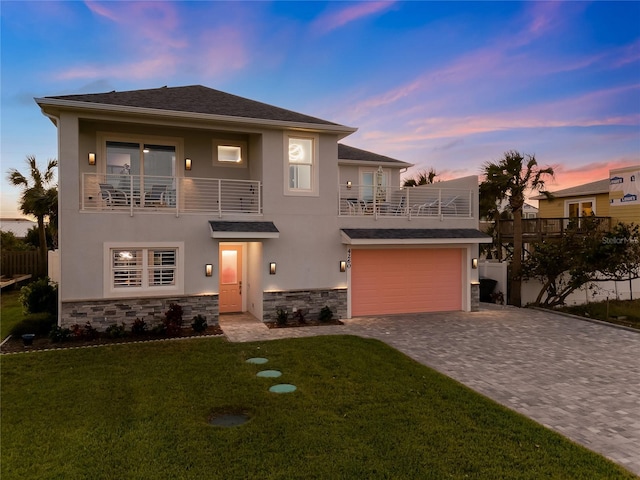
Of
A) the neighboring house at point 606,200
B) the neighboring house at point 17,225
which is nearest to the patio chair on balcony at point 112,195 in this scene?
the neighboring house at point 606,200

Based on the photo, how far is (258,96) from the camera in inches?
973

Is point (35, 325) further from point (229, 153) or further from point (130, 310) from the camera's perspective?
point (229, 153)

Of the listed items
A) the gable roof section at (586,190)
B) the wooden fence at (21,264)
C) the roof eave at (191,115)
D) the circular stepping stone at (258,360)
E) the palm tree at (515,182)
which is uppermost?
the roof eave at (191,115)

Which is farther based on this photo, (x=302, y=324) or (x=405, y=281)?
(x=405, y=281)

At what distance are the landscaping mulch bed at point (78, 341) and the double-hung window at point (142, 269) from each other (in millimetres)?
1309

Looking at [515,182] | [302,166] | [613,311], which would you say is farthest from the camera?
[515,182]

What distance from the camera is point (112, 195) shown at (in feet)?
39.0

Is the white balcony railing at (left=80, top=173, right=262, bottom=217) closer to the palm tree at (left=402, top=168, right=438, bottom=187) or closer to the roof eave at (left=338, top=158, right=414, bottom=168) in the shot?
the roof eave at (left=338, top=158, right=414, bottom=168)

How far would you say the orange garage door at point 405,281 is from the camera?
14.4 meters

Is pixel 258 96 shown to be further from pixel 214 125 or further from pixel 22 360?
pixel 22 360

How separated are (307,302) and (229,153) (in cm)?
619

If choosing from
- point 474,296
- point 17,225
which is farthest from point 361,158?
point 17,225

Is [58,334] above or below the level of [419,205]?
below

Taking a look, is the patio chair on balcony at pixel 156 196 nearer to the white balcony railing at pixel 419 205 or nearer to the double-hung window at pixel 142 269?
the double-hung window at pixel 142 269
